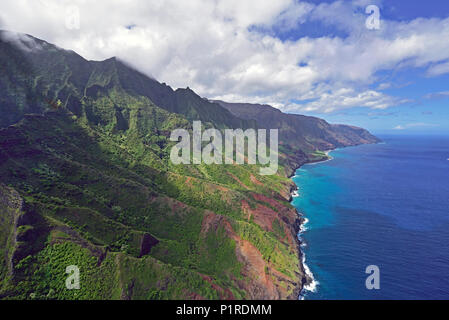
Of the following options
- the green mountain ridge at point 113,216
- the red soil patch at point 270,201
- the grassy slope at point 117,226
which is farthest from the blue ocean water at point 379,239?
the red soil patch at point 270,201

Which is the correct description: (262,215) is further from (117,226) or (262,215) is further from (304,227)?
(117,226)

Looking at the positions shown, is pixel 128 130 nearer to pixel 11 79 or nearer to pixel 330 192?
pixel 11 79

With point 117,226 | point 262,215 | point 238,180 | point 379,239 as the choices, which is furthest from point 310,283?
point 238,180

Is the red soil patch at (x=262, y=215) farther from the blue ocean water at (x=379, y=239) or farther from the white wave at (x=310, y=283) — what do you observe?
the white wave at (x=310, y=283)

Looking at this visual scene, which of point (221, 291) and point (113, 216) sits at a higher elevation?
point (113, 216)

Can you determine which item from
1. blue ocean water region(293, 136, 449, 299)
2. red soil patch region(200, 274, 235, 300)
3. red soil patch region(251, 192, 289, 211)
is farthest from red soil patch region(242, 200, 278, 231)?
red soil patch region(200, 274, 235, 300)

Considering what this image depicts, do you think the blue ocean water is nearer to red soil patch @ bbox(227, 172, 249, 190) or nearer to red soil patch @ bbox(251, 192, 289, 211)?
red soil patch @ bbox(251, 192, 289, 211)
